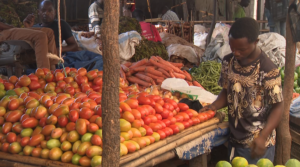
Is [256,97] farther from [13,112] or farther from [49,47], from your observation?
[49,47]

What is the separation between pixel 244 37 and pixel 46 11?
3.93m

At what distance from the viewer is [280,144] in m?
3.27

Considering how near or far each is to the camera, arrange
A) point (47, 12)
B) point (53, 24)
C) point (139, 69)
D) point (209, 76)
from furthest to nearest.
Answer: point (53, 24), point (47, 12), point (209, 76), point (139, 69)

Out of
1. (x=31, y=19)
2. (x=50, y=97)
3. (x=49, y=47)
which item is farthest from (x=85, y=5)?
(x=50, y=97)

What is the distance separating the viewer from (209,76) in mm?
5176

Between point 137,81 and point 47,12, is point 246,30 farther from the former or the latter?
point 47,12

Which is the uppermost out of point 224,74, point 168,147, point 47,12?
point 47,12

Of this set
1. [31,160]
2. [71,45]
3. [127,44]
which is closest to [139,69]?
[127,44]

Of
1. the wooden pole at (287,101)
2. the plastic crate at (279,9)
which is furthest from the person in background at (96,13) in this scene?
the wooden pole at (287,101)

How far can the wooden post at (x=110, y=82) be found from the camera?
4.36 ft

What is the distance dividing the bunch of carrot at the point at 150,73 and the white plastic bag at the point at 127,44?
849mm

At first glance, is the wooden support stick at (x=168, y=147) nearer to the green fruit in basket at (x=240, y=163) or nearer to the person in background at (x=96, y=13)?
the green fruit in basket at (x=240, y=163)

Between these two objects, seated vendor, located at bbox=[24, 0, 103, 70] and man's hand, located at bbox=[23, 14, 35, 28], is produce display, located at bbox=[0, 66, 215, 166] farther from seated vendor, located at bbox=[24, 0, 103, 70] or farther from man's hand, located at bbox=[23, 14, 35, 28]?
man's hand, located at bbox=[23, 14, 35, 28]

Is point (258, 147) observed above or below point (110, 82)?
below
